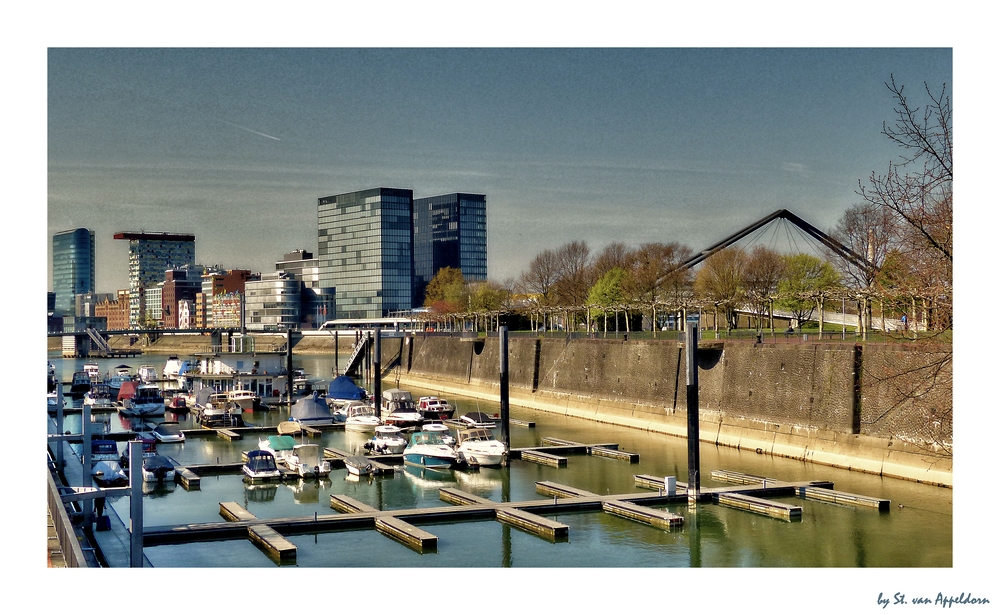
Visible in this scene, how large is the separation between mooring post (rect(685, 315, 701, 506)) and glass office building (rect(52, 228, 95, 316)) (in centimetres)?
16226

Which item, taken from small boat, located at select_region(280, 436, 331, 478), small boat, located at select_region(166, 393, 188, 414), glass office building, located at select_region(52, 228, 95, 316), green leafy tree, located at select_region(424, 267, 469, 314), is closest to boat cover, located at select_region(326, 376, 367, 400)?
small boat, located at select_region(166, 393, 188, 414)

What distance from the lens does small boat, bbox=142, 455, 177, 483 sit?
35031 millimetres

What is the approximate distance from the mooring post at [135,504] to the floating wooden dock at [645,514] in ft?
41.6

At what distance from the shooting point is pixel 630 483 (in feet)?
111

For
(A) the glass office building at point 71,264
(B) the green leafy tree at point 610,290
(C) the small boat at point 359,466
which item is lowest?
(C) the small boat at point 359,466

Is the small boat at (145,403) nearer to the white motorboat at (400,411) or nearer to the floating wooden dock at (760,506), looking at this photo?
the white motorboat at (400,411)

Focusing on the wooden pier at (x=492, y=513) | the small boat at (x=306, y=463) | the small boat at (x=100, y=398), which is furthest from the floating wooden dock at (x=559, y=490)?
the small boat at (x=100, y=398)

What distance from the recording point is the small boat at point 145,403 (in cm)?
5906

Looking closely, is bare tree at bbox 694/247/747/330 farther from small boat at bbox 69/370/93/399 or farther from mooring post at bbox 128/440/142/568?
mooring post at bbox 128/440/142/568

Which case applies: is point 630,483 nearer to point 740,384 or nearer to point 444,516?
point 444,516

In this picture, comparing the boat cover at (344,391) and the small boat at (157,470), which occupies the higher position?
the boat cover at (344,391)

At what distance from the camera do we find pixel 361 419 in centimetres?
5116
